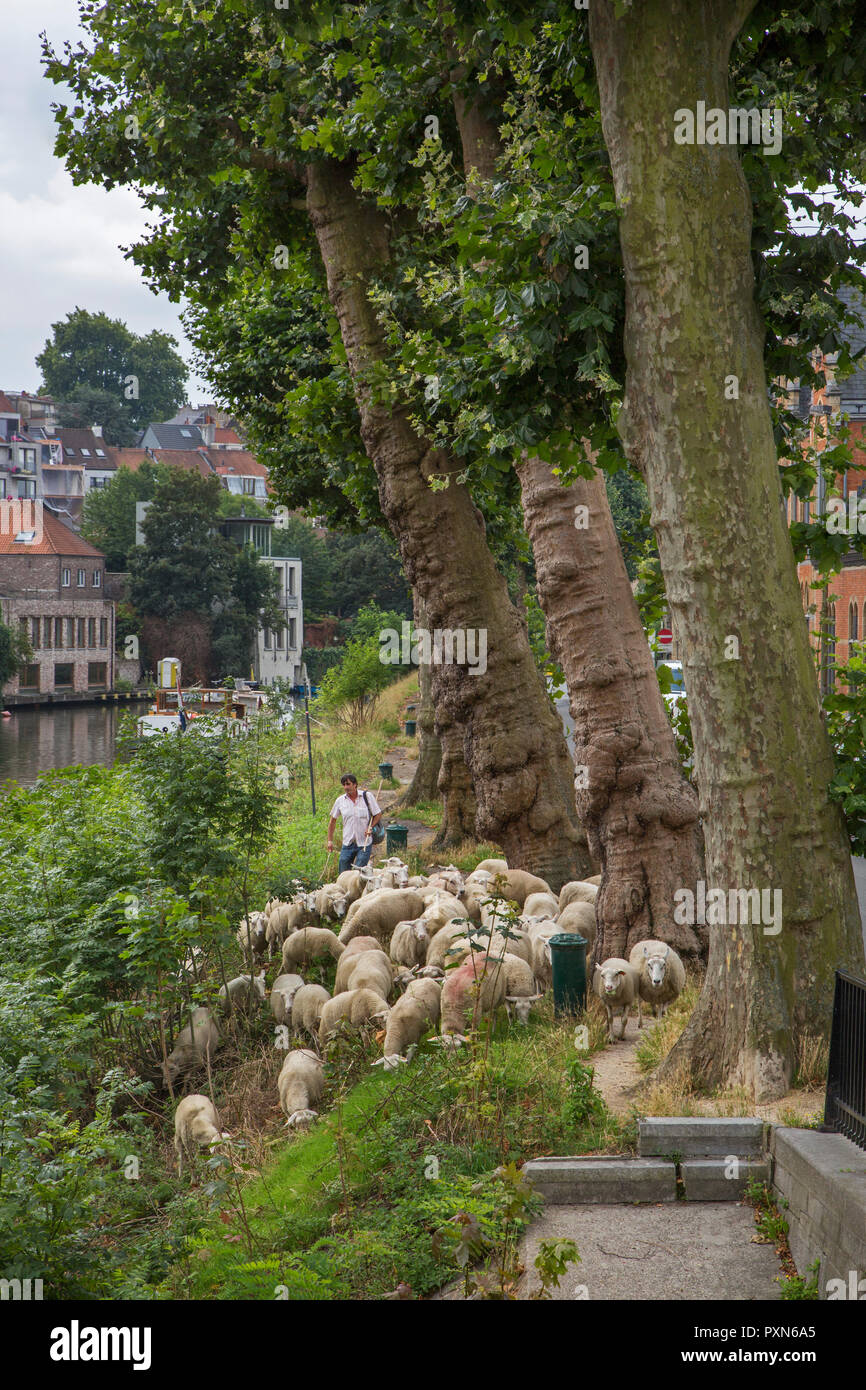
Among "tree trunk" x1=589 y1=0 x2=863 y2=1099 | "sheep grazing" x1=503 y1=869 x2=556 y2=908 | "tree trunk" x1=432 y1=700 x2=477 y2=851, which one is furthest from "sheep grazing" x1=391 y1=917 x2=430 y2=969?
"tree trunk" x1=432 y1=700 x2=477 y2=851

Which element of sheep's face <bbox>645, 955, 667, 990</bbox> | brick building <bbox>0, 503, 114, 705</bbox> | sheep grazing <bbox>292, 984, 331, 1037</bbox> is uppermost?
brick building <bbox>0, 503, 114, 705</bbox>

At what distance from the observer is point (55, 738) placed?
58.5 m

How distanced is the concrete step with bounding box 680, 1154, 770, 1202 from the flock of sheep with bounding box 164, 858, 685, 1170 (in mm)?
2115

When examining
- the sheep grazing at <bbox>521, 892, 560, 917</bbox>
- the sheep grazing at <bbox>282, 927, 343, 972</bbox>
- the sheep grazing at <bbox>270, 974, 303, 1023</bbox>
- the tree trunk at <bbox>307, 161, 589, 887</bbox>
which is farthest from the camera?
the tree trunk at <bbox>307, 161, 589, 887</bbox>

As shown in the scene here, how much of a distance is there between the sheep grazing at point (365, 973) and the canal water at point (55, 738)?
27.5 meters

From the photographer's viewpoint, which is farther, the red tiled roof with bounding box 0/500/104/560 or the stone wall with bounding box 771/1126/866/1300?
the red tiled roof with bounding box 0/500/104/560

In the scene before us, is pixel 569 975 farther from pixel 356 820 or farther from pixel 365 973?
pixel 356 820

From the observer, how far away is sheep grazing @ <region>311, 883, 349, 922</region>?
1441 cm

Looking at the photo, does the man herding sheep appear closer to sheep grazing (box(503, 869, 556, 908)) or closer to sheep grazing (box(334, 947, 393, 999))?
sheep grazing (box(503, 869, 556, 908))

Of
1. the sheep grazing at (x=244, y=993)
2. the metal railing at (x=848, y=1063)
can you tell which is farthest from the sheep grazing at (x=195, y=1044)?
the metal railing at (x=848, y=1063)

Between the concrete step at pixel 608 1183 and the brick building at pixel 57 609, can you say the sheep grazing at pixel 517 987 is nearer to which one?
the concrete step at pixel 608 1183

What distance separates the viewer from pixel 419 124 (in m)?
12.6

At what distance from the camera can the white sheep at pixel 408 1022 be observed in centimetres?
967
